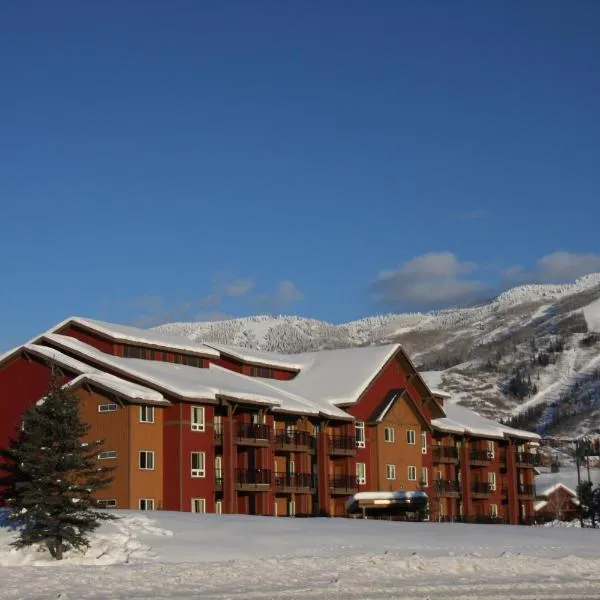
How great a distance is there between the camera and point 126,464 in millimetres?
55125

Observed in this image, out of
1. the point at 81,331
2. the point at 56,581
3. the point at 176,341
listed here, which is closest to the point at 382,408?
the point at 176,341

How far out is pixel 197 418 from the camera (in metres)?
58.4

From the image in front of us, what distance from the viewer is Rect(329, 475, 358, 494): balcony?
6862cm

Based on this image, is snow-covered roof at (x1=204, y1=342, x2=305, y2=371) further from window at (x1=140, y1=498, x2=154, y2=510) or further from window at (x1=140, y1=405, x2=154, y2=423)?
window at (x1=140, y1=498, x2=154, y2=510)

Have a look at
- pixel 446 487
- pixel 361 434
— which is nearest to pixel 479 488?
pixel 446 487

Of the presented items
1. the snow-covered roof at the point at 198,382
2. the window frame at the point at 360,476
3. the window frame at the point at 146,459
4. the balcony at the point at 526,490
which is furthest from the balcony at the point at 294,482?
the balcony at the point at 526,490

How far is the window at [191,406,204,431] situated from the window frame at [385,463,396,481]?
18.2 metres

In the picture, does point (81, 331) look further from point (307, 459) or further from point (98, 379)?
point (307, 459)

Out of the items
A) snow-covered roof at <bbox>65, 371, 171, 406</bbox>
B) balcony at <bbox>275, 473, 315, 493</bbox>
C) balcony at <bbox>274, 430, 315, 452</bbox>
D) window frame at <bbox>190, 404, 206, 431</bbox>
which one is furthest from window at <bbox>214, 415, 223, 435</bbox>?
balcony at <bbox>275, 473, 315, 493</bbox>

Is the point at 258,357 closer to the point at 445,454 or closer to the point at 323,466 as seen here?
the point at 323,466

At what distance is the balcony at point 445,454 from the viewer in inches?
3172

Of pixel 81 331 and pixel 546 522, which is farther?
pixel 546 522

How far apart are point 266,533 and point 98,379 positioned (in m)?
17.1

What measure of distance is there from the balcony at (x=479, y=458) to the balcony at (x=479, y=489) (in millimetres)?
1437
